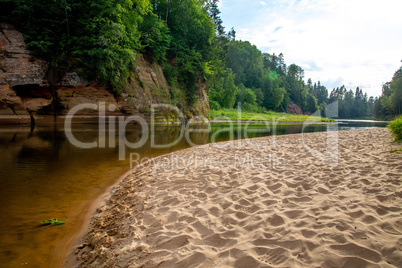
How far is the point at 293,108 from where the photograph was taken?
93125 mm

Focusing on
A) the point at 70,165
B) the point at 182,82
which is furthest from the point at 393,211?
the point at 182,82

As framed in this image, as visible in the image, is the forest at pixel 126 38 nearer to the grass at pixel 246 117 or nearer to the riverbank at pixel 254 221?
the grass at pixel 246 117

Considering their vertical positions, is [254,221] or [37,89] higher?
[37,89]

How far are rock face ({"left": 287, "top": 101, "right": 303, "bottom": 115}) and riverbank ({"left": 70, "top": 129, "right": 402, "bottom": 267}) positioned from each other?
9422 centimetres

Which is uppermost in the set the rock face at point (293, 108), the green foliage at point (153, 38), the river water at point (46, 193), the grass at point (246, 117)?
the green foliage at point (153, 38)

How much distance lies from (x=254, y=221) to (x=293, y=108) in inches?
3955

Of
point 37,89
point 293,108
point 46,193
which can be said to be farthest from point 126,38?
point 293,108

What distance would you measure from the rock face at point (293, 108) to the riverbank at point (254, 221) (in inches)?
3710

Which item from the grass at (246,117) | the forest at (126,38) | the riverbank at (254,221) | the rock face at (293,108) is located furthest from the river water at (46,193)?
the rock face at (293,108)

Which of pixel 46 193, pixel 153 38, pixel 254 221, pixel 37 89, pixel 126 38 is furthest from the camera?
pixel 153 38

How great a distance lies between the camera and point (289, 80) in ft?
329

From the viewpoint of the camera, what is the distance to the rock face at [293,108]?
91.4 meters

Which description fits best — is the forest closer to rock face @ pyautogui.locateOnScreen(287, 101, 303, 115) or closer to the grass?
the grass

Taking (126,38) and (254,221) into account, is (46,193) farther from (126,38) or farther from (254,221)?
(126,38)
